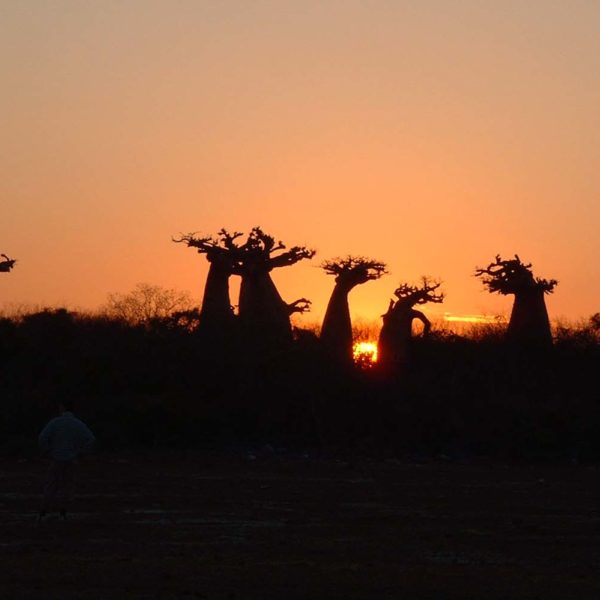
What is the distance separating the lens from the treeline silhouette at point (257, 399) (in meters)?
35.3

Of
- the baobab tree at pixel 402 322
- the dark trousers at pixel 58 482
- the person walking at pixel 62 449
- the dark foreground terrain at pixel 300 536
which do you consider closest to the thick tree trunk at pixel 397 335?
the baobab tree at pixel 402 322

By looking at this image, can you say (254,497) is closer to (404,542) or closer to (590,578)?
(404,542)

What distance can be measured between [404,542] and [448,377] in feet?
79.4

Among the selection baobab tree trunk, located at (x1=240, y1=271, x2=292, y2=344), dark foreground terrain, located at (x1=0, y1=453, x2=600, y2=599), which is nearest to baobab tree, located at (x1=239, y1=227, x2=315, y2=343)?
baobab tree trunk, located at (x1=240, y1=271, x2=292, y2=344)

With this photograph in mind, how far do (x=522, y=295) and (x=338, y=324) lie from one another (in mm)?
6878

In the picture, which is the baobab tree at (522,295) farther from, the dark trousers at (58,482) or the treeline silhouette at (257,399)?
the dark trousers at (58,482)

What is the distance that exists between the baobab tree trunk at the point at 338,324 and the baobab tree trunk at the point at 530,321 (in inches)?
221

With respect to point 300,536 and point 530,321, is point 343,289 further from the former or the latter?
point 300,536

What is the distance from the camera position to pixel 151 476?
90.7 feet

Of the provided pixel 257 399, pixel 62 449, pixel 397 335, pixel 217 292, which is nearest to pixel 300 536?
pixel 62 449

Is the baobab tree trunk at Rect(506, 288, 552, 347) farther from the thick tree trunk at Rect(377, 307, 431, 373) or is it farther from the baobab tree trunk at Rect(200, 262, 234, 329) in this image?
the baobab tree trunk at Rect(200, 262, 234, 329)

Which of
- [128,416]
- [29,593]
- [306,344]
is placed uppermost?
[306,344]

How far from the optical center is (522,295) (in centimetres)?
4916

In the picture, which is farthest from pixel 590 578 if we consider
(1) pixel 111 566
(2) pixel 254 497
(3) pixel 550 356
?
(3) pixel 550 356
